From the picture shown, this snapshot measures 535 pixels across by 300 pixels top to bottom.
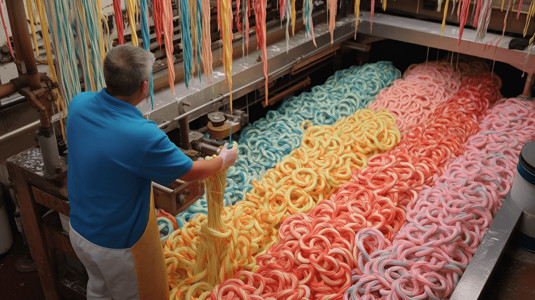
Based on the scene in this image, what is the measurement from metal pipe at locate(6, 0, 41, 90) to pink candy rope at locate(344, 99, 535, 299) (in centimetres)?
205

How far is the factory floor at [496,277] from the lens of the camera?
3139mm

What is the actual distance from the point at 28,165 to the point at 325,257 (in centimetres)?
180

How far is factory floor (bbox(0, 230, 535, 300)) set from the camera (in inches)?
124

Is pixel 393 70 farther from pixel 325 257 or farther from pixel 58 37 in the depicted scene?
pixel 58 37

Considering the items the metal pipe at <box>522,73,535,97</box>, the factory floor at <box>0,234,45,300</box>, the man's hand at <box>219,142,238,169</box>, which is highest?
the man's hand at <box>219,142,238,169</box>

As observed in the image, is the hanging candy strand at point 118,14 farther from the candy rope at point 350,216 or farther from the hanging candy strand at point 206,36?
the candy rope at point 350,216

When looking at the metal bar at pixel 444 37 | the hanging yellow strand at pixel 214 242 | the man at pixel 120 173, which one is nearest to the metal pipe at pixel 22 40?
the man at pixel 120 173

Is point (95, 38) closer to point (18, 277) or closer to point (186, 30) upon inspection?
point (186, 30)

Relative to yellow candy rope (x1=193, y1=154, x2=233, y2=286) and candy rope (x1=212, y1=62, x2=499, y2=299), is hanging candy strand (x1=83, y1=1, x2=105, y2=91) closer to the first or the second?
yellow candy rope (x1=193, y1=154, x2=233, y2=286)

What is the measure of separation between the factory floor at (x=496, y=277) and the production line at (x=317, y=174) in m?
0.05

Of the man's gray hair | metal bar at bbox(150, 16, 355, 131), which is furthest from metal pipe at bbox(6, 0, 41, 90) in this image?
metal bar at bbox(150, 16, 355, 131)

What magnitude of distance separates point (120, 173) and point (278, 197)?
1.52 metres

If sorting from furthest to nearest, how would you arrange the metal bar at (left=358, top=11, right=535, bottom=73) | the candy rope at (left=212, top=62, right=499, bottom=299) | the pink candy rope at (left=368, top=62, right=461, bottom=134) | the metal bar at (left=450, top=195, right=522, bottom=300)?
the metal bar at (left=358, top=11, right=535, bottom=73)
the pink candy rope at (left=368, top=62, right=461, bottom=134)
the candy rope at (left=212, top=62, right=499, bottom=299)
the metal bar at (left=450, top=195, right=522, bottom=300)

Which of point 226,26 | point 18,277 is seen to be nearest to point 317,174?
point 226,26
